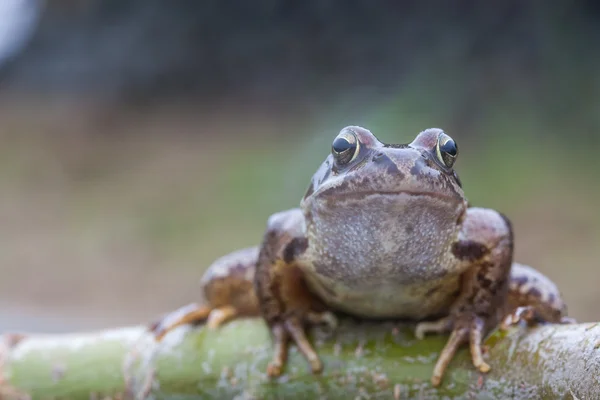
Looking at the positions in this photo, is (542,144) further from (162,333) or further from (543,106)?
(162,333)

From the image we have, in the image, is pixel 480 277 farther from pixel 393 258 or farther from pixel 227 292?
pixel 227 292

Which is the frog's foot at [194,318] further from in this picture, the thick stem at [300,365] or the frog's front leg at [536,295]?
the frog's front leg at [536,295]

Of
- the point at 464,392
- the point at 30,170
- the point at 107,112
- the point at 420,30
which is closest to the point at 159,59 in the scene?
the point at 107,112

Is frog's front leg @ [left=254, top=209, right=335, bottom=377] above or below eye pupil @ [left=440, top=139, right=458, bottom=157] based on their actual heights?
below

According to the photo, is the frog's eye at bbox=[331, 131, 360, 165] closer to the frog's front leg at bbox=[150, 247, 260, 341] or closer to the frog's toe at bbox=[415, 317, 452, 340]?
the frog's toe at bbox=[415, 317, 452, 340]

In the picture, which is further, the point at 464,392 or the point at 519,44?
the point at 519,44

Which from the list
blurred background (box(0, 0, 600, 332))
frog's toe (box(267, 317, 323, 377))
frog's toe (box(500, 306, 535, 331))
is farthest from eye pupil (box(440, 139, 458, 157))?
blurred background (box(0, 0, 600, 332))

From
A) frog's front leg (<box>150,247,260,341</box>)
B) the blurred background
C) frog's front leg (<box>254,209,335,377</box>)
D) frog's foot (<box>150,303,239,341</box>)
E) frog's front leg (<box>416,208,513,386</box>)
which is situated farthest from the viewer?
the blurred background

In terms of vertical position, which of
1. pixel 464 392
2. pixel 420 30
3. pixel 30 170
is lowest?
pixel 464 392
